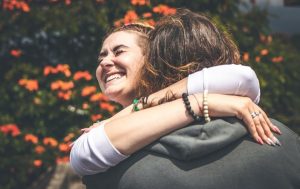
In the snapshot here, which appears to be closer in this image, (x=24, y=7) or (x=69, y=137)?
(x=69, y=137)

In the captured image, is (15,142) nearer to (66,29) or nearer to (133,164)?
(66,29)

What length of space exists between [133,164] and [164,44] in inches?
18.3

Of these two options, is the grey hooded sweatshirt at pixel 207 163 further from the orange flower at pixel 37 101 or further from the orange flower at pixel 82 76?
the orange flower at pixel 37 101

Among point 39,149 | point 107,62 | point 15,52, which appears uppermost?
point 107,62

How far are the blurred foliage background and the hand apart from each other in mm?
3986

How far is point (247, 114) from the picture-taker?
1.84 m

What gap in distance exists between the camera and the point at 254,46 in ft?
22.0

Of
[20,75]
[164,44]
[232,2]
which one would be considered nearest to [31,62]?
[20,75]

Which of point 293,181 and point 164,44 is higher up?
point 164,44

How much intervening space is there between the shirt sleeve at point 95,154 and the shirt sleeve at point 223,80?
32cm

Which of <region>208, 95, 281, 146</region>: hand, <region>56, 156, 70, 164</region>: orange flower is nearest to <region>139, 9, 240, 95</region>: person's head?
<region>208, 95, 281, 146</region>: hand

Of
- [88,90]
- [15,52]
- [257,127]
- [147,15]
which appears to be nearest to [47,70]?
[15,52]

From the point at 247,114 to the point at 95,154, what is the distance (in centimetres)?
51

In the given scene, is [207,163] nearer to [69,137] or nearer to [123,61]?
[123,61]
